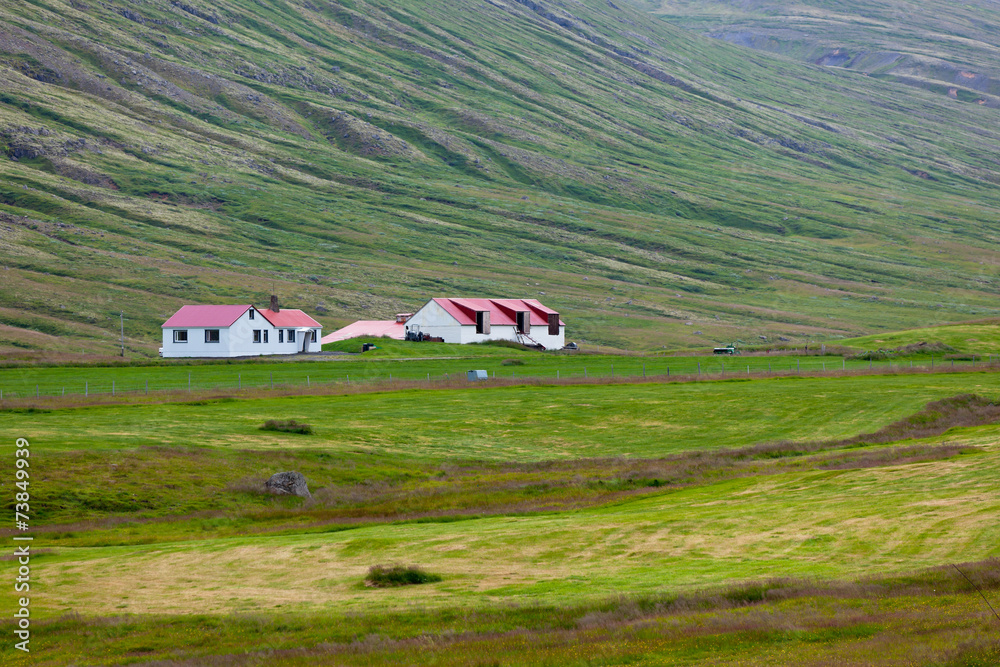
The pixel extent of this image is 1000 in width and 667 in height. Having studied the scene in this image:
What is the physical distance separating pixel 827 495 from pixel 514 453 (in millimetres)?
21828

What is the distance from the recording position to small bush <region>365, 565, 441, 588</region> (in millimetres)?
25386

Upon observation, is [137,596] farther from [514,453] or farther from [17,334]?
[17,334]

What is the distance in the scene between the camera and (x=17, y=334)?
474 ft

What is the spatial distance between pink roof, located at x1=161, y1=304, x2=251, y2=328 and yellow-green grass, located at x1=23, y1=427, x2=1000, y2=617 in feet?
287

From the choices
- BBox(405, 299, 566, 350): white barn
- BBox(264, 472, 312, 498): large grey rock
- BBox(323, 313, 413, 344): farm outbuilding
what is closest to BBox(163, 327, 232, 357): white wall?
BBox(323, 313, 413, 344): farm outbuilding

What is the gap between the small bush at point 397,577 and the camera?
2539 centimetres

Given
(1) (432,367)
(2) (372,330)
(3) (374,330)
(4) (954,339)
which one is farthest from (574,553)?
(2) (372,330)

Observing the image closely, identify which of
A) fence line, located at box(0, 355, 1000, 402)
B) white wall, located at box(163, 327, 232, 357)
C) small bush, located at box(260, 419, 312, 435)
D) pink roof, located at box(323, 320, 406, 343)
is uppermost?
pink roof, located at box(323, 320, 406, 343)

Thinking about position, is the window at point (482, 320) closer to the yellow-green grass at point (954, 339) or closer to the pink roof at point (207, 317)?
the pink roof at point (207, 317)

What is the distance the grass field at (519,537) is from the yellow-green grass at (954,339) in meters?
59.9

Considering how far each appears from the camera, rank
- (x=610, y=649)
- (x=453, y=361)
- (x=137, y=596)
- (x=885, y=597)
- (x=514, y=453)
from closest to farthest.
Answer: (x=610, y=649), (x=885, y=597), (x=137, y=596), (x=514, y=453), (x=453, y=361)

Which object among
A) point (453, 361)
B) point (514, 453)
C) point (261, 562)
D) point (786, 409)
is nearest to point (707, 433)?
point (786, 409)

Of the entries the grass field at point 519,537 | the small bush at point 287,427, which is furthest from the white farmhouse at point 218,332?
the small bush at point 287,427

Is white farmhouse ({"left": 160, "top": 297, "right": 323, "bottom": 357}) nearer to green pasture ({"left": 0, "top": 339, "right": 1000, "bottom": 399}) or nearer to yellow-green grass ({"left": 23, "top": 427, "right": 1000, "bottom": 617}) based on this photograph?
green pasture ({"left": 0, "top": 339, "right": 1000, "bottom": 399})
